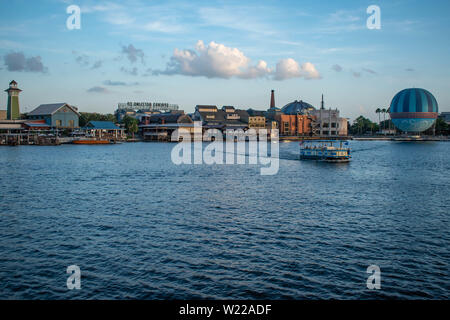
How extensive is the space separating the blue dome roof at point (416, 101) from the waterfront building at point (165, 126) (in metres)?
106

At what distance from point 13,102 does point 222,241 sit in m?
169

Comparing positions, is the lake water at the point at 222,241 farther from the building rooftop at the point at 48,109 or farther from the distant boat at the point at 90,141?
the building rooftop at the point at 48,109

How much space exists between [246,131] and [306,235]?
555 feet

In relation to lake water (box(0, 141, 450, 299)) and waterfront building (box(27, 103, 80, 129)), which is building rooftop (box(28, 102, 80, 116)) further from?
lake water (box(0, 141, 450, 299))

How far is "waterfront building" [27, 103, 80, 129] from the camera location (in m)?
155

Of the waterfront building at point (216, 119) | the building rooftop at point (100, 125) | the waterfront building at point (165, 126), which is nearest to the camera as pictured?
the building rooftop at point (100, 125)

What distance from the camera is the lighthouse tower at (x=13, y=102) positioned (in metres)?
162

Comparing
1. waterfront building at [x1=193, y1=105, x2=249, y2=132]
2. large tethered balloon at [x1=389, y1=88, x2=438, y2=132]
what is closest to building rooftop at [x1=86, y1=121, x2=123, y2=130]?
waterfront building at [x1=193, y1=105, x2=249, y2=132]

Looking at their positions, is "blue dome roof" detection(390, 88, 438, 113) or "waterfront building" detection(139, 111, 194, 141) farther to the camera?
"blue dome roof" detection(390, 88, 438, 113)

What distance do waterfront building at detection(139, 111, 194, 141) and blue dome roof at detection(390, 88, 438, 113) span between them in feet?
347

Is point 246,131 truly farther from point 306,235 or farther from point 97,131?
point 306,235

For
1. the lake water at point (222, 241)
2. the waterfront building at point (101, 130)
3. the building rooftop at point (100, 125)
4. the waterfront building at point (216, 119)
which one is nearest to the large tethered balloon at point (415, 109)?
the waterfront building at point (216, 119)

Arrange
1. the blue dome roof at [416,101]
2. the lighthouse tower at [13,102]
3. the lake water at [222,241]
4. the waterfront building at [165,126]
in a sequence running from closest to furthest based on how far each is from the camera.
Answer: the lake water at [222,241] < the lighthouse tower at [13,102] < the waterfront building at [165,126] < the blue dome roof at [416,101]
